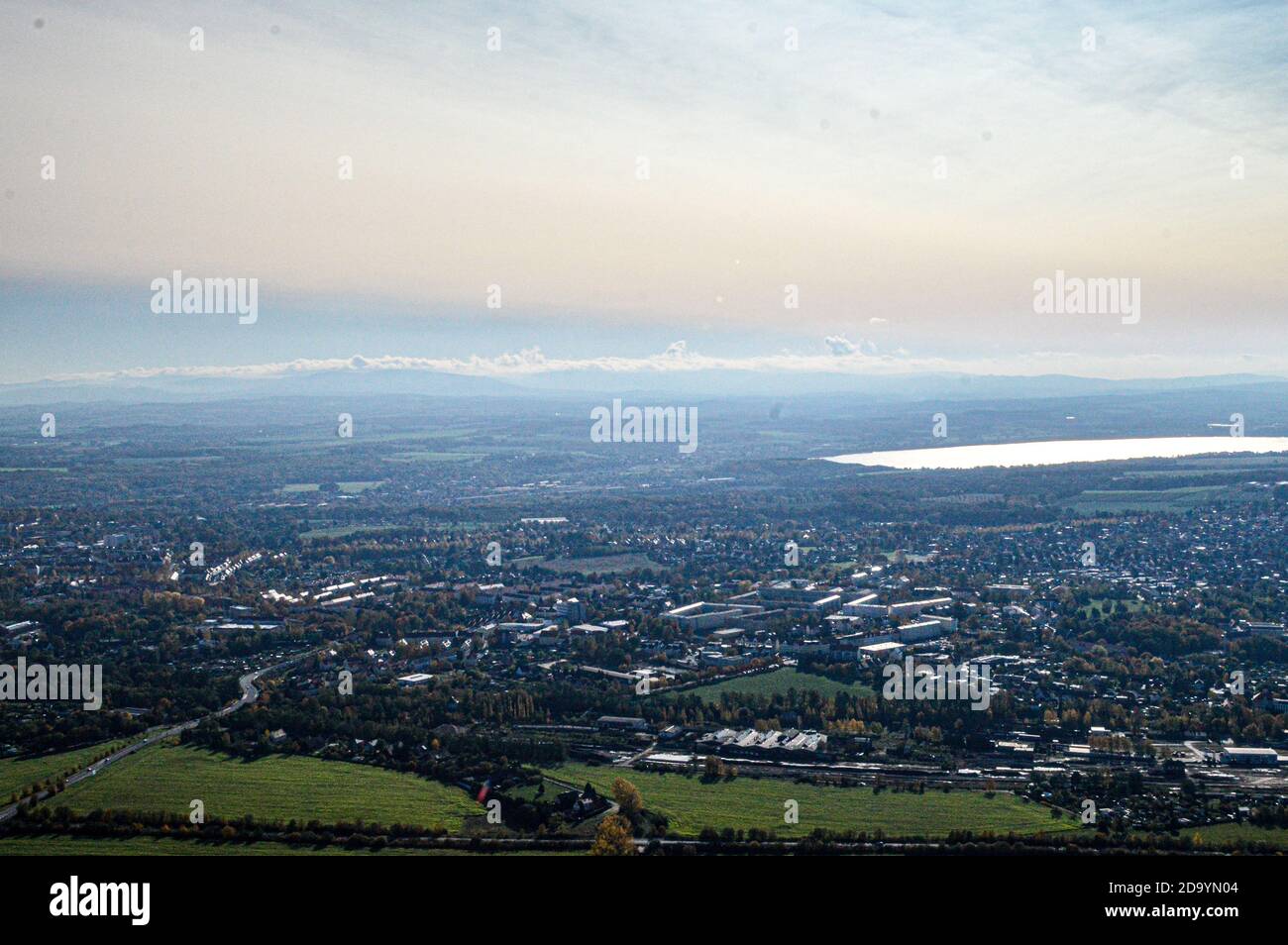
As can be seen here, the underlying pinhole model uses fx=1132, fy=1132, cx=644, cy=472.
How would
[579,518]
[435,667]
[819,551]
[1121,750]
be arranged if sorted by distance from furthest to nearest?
[579,518]
[819,551]
[435,667]
[1121,750]

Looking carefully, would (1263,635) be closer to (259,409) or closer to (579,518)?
(579,518)

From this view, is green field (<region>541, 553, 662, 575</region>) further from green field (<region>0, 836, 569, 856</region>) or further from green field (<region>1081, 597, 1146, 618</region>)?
green field (<region>0, 836, 569, 856</region>)

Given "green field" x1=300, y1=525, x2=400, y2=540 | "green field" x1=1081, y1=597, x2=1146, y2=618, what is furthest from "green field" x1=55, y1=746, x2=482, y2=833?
"green field" x1=300, y1=525, x2=400, y2=540

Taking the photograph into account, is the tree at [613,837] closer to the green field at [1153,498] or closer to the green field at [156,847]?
the green field at [156,847]

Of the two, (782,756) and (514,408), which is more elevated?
(514,408)

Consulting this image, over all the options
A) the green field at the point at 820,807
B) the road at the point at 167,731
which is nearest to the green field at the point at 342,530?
the road at the point at 167,731

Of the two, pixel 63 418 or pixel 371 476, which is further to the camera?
pixel 63 418
